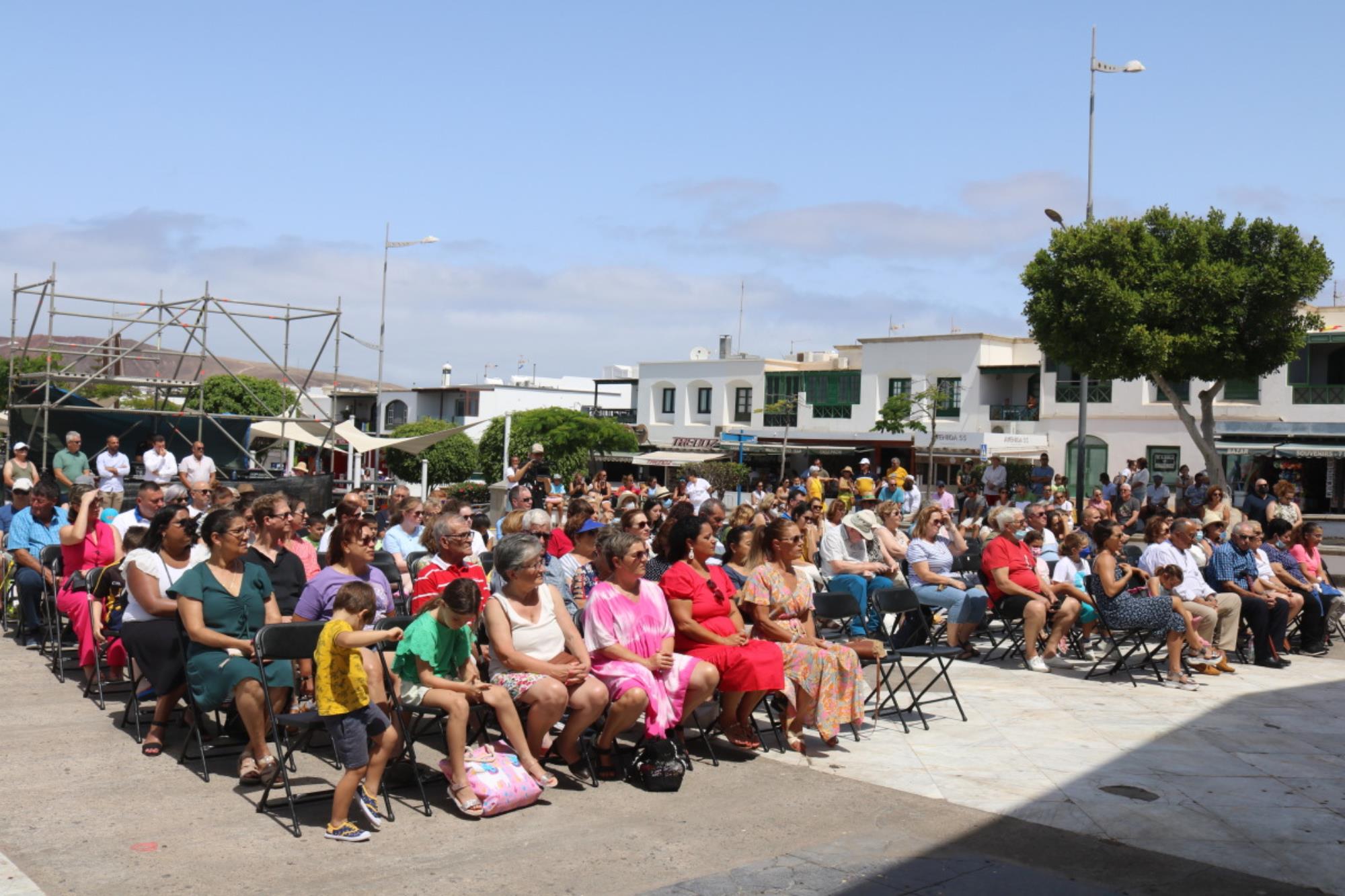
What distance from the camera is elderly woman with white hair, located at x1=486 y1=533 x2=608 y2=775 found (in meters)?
6.02

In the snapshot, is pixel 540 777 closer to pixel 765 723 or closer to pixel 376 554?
pixel 765 723

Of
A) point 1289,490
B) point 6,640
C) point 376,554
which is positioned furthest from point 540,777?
point 1289,490

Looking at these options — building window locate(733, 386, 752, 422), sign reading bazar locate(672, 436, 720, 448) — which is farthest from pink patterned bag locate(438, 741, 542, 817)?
building window locate(733, 386, 752, 422)

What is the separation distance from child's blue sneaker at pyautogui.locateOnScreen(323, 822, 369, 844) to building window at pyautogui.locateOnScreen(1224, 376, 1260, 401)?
33618 millimetres

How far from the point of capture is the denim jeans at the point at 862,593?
29.9 feet

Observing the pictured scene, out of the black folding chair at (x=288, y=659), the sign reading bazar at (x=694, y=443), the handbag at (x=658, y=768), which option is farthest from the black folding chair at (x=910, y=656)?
the sign reading bazar at (x=694, y=443)

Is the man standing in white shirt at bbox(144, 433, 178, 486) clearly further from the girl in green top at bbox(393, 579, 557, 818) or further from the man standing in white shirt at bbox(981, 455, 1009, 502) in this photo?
the man standing in white shirt at bbox(981, 455, 1009, 502)

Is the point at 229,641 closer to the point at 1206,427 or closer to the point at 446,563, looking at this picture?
the point at 446,563

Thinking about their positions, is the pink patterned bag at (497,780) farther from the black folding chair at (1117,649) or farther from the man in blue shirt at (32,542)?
the black folding chair at (1117,649)

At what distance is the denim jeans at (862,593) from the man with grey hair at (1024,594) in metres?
0.87

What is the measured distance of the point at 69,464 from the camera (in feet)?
47.5

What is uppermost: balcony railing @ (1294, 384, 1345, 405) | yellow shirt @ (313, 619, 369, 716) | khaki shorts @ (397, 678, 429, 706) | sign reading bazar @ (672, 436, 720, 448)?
balcony railing @ (1294, 384, 1345, 405)

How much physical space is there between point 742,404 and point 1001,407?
13.5 metres

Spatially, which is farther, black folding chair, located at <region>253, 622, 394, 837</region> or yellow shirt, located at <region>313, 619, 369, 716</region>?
black folding chair, located at <region>253, 622, 394, 837</region>
